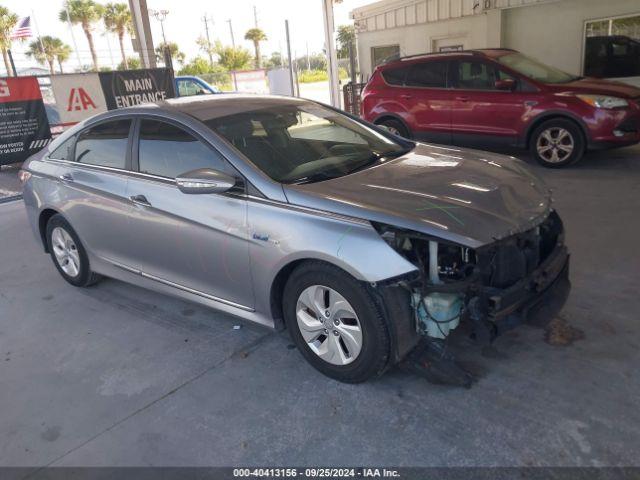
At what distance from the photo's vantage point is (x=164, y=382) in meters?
3.15

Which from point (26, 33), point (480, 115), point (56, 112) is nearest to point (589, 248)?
point (480, 115)

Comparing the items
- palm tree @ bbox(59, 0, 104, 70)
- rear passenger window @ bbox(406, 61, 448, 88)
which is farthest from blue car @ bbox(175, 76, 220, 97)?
palm tree @ bbox(59, 0, 104, 70)

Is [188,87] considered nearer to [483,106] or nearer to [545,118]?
[483,106]

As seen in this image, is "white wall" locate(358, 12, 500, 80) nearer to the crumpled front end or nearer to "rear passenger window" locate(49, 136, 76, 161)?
"rear passenger window" locate(49, 136, 76, 161)

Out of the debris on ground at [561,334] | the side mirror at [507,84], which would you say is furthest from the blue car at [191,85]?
the debris on ground at [561,334]

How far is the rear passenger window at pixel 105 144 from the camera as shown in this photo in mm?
3826

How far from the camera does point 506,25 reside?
11383mm

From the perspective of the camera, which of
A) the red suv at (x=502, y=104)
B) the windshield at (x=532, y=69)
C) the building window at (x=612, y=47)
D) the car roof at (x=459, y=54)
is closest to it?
the red suv at (x=502, y=104)

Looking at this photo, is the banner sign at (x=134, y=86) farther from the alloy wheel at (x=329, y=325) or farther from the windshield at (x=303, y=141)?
the alloy wheel at (x=329, y=325)

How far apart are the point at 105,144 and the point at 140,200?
765 millimetres

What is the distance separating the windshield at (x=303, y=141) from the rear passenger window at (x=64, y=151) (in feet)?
5.46

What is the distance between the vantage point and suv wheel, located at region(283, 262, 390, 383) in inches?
105

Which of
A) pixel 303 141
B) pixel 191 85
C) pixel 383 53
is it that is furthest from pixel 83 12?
pixel 303 141

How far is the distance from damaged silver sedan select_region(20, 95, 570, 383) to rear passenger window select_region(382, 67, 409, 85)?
16.8 ft
